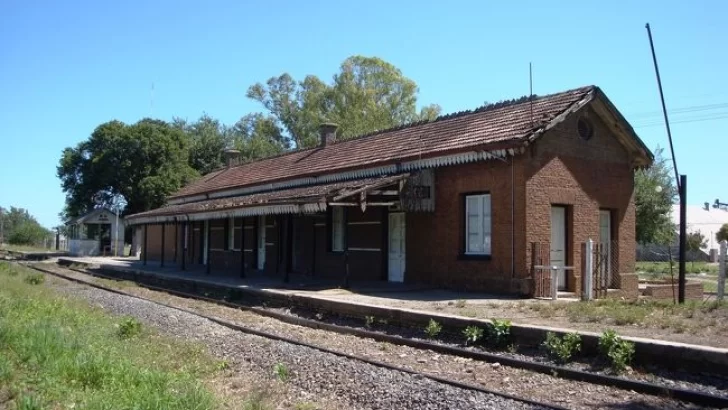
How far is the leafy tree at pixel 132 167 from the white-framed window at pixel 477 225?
37104 mm

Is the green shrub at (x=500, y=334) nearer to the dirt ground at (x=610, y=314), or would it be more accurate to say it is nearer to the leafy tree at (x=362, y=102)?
the dirt ground at (x=610, y=314)

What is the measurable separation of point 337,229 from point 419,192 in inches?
191

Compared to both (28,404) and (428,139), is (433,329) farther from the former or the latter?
(428,139)

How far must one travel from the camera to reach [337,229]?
21.4 metres

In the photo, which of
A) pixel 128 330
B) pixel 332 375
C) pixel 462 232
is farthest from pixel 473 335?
pixel 462 232

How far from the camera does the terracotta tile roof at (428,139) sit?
53.1 feet

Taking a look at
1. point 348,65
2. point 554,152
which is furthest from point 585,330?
point 348,65

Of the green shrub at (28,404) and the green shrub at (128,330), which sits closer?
the green shrub at (28,404)

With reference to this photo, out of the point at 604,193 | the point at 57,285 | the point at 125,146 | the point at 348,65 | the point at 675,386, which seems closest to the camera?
the point at 675,386

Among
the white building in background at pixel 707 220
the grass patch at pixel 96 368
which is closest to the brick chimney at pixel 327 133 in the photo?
the grass patch at pixel 96 368

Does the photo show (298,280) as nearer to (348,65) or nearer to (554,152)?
(554,152)

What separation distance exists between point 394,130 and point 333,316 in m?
9.88

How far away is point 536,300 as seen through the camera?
1461 centimetres

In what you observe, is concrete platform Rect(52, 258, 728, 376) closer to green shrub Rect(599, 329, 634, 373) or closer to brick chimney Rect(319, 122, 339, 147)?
green shrub Rect(599, 329, 634, 373)
